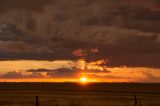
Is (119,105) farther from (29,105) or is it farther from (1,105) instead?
(1,105)

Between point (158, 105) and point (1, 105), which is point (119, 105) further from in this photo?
point (1, 105)

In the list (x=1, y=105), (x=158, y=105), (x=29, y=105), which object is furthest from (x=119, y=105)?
(x=1, y=105)

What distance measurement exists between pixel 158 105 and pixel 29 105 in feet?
47.3

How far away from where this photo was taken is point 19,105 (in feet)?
150

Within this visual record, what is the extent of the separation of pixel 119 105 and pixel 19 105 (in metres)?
11.1

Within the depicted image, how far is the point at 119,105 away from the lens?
4541 cm

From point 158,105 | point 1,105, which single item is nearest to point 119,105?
point 158,105

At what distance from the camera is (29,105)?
45281mm

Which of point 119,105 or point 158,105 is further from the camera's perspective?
point 119,105

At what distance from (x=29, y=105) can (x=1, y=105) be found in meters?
3.08

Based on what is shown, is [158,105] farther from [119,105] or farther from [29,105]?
[29,105]

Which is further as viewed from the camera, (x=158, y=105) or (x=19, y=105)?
(x=19, y=105)

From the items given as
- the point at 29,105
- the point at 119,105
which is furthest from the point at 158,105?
the point at 29,105

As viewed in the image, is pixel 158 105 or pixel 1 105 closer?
pixel 158 105
